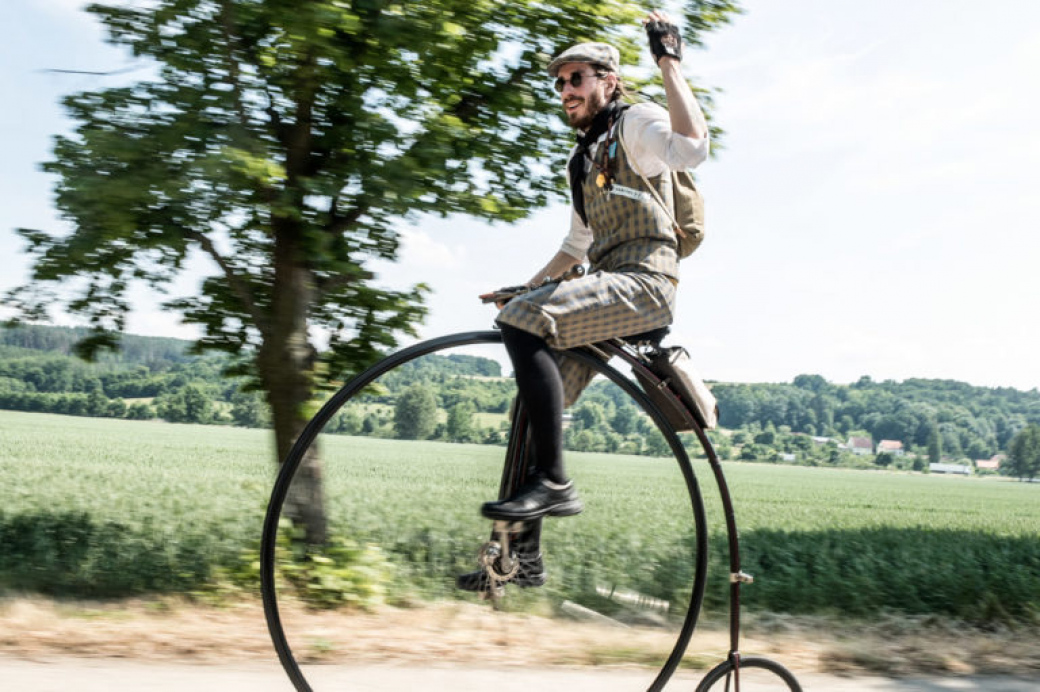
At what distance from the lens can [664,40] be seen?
280 cm

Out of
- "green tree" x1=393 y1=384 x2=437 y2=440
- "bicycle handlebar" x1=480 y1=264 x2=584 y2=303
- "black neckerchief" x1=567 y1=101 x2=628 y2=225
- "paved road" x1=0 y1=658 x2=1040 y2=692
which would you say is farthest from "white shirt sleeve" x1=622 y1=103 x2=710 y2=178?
"paved road" x1=0 y1=658 x2=1040 y2=692

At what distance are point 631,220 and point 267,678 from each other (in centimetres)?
230

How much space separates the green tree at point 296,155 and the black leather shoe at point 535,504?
1.61m

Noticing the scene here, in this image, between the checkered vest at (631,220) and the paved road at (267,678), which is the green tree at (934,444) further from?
the checkered vest at (631,220)

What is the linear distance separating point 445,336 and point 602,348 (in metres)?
0.53

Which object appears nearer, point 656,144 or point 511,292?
point 656,144

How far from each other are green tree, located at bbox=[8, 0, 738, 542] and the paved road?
0.81 m

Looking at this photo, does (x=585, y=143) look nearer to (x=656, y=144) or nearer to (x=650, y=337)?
(x=656, y=144)

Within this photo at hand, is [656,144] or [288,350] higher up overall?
[656,144]

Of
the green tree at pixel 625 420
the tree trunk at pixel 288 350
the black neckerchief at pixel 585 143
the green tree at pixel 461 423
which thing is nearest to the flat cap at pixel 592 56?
the black neckerchief at pixel 585 143

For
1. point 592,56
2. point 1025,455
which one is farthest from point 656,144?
point 1025,455

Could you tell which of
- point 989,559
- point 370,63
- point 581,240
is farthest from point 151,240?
point 989,559

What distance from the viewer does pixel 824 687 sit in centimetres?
415

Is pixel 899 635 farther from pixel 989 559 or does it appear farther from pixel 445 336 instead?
pixel 445 336
